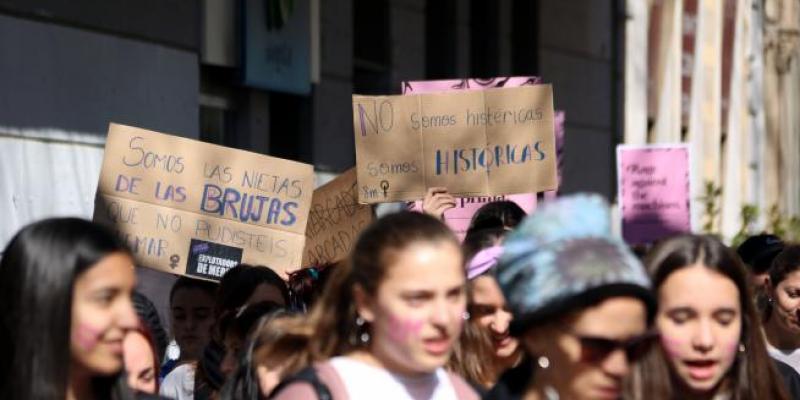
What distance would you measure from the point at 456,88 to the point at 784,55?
806 inches

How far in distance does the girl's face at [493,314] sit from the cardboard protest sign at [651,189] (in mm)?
7411

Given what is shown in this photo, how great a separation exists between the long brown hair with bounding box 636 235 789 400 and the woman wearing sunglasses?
549mm

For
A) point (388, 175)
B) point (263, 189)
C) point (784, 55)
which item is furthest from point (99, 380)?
point (784, 55)

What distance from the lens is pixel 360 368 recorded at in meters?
4.00

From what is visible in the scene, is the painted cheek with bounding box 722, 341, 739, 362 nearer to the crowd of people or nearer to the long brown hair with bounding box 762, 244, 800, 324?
the crowd of people

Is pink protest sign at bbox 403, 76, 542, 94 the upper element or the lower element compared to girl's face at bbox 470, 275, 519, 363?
upper

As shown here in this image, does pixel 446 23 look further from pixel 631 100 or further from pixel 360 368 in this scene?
pixel 360 368

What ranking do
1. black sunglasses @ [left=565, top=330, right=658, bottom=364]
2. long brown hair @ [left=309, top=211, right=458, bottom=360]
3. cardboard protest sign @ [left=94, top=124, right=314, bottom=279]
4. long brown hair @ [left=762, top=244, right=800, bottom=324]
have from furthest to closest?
cardboard protest sign @ [left=94, top=124, right=314, bottom=279] → long brown hair @ [left=762, top=244, right=800, bottom=324] → long brown hair @ [left=309, top=211, right=458, bottom=360] → black sunglasses @ [left=565, top=330, right=658, bottom=364]

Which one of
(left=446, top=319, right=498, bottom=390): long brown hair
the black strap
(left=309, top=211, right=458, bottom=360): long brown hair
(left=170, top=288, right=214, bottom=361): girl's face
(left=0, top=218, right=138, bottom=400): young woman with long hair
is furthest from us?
(left=170, top=288, right=214, bottom=361): girl's face

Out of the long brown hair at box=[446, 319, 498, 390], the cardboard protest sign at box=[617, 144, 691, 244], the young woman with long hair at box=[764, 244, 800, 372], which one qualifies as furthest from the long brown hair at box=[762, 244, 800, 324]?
the cardboard protest sign at box=[617, 144, 691, 244]

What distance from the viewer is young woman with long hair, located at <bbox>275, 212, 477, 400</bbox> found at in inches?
154

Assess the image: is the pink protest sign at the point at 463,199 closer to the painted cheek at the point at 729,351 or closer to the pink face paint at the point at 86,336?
the painted cheek at the point at 729,351

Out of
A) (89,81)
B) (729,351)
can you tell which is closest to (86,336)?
(729,351)

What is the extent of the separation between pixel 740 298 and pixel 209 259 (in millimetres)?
3472
